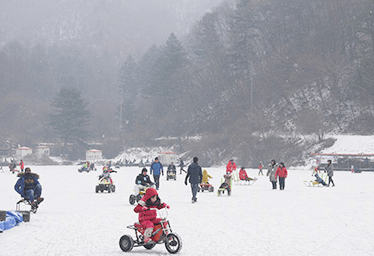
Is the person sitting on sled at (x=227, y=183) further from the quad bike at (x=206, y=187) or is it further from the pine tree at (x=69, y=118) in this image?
the pine tree at (x=69, y=118)

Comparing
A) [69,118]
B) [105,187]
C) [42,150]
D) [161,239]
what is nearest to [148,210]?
[161,239]

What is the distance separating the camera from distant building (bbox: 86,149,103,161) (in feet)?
333

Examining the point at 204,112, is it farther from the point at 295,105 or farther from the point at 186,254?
the point at 186,254

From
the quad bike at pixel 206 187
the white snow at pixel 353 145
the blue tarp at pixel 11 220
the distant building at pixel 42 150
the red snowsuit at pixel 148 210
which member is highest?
the distant building at pixel 42 150

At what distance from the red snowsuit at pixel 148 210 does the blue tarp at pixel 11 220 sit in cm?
417

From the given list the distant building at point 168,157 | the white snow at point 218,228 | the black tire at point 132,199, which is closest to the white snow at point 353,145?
the distant building at point 168,157

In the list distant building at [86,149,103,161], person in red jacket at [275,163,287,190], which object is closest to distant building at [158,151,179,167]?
distant building at [86,149,103,161]

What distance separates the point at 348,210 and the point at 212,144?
67623mm

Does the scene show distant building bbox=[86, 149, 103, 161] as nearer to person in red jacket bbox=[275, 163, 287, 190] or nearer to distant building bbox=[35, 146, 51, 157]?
distant building bbox=[35, 146, 51, 157]

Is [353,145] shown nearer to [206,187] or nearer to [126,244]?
[206,187]

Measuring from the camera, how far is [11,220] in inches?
556

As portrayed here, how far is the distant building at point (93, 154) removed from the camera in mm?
101438

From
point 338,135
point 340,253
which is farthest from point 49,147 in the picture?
point 340,253

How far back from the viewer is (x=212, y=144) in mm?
85875
